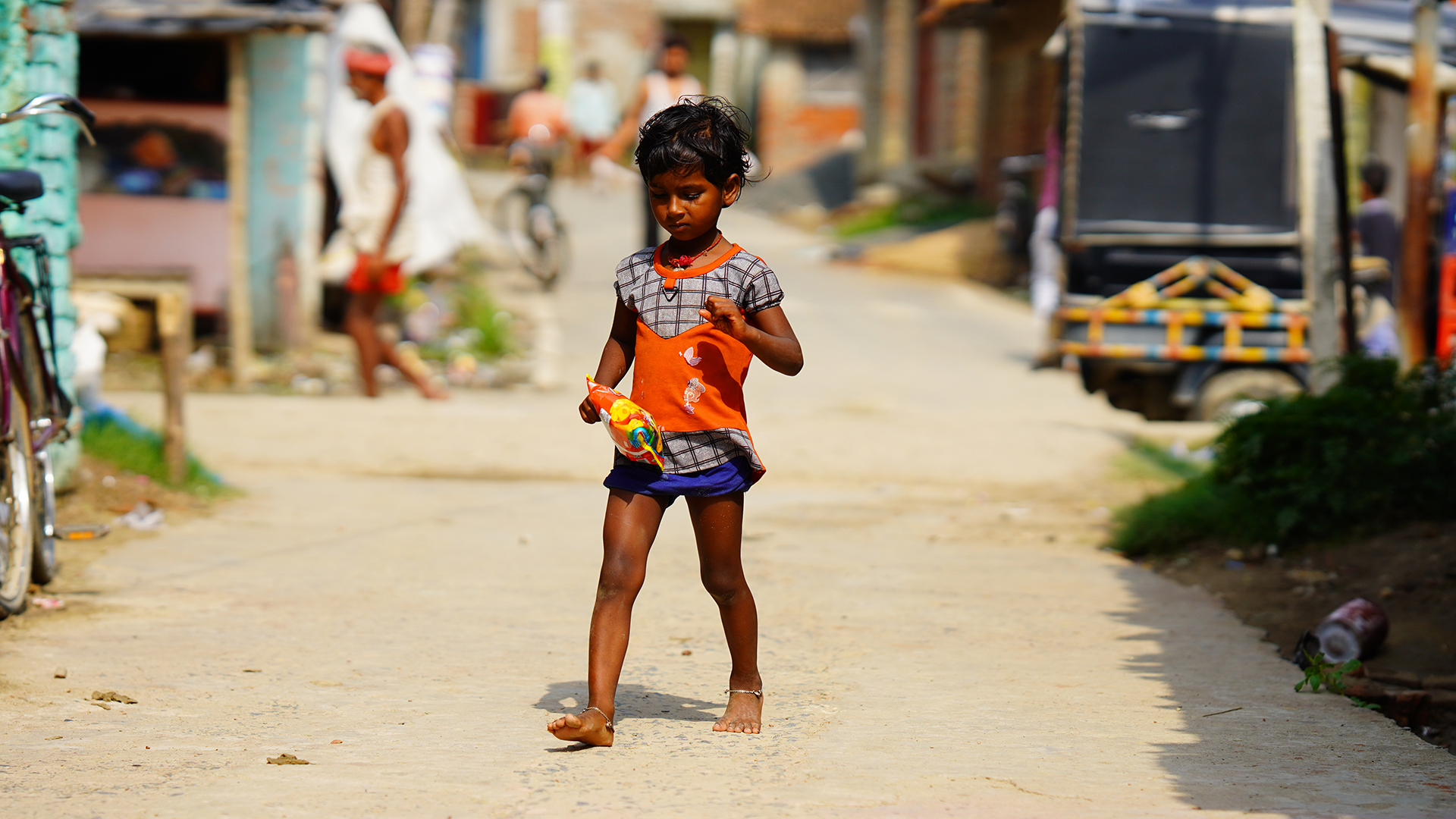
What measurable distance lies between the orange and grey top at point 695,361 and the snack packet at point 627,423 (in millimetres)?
67

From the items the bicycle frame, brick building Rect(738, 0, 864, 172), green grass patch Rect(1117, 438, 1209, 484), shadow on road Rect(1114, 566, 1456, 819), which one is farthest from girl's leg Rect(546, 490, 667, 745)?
brick building Rect(738, 0, 864, 172)

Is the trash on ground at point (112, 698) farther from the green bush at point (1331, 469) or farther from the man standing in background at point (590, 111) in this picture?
the man standing in background at point (590, 111)

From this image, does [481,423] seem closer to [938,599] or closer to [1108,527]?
[1108,527]

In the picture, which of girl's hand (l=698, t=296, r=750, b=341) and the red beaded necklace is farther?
the red beaded necklace

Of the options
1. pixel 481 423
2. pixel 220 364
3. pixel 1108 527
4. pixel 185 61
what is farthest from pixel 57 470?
pixel 185 61

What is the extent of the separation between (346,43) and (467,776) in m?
11.1

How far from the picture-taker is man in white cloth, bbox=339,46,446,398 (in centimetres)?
952

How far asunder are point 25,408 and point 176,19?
20.4ft

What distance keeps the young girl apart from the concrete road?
34 centimetres

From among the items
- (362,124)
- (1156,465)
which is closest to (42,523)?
(1156,465)

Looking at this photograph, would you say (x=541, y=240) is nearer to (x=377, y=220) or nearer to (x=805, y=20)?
(x=377, y=220)

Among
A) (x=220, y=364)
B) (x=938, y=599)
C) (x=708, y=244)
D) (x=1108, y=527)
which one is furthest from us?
(x=220, y=364)

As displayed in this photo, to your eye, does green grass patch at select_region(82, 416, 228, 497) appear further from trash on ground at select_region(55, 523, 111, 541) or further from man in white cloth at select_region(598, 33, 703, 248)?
man in white cloth at select_region(598, 33, 703, 248)

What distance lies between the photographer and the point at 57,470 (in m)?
6.29
